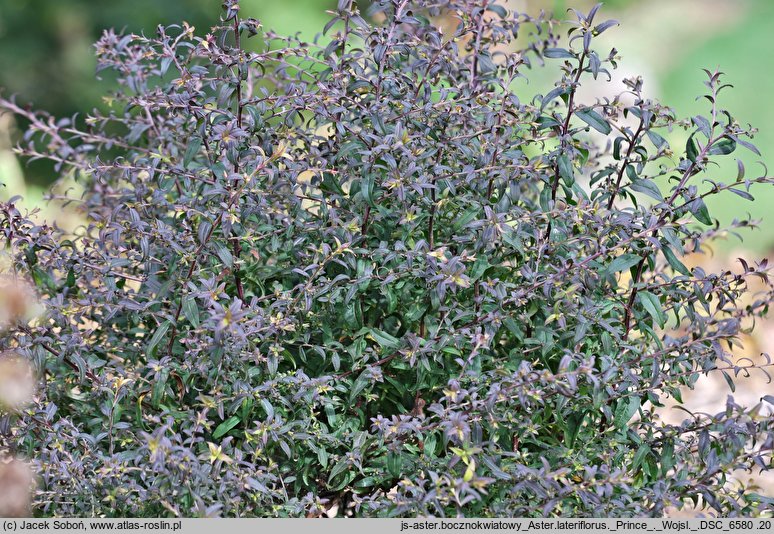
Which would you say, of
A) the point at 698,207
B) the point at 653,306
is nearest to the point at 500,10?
the point at 698,207

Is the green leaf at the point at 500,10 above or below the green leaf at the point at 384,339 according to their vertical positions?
above

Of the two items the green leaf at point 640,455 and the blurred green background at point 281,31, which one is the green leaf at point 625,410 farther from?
the blurred green background at point 281,31

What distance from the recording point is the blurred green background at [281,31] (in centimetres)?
642

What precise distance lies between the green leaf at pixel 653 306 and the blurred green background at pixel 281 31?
14.9 feet

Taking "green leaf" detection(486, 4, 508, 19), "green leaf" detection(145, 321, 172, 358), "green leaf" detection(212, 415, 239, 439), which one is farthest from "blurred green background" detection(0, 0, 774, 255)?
"green leaf" detection(212, 415, 239, 439)

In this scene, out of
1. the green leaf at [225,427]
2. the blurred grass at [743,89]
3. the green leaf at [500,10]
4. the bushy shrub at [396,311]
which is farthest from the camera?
the blurred grass at [743,89]

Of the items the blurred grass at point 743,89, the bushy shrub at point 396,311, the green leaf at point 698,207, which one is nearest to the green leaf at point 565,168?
the bushy shrub at point 396,311

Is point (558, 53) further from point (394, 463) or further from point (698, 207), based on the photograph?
point (394, 463)

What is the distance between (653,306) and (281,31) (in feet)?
17.2

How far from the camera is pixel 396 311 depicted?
211 cm

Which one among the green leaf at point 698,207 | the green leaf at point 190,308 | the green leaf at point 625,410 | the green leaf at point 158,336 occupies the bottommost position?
the green leaf at point 625,410

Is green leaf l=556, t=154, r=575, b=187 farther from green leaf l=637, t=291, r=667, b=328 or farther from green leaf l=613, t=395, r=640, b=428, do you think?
green leaf l=613, t=395, r=640, b=428

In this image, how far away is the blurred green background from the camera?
6422mm

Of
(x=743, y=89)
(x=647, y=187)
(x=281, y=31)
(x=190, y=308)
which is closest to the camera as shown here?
(x=190, y=308)
